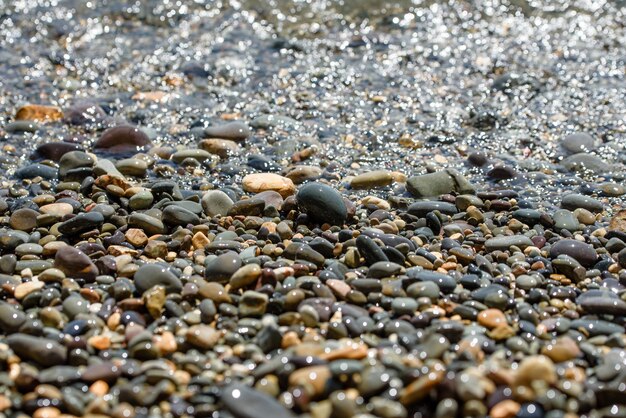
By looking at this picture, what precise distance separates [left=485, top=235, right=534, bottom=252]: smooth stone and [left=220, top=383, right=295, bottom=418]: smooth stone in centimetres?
209

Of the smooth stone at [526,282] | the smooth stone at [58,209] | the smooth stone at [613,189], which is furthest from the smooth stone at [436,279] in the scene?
the smooth stone at [58,209]

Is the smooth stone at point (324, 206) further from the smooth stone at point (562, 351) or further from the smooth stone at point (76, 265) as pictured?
the smooth stone at point (562, 351)

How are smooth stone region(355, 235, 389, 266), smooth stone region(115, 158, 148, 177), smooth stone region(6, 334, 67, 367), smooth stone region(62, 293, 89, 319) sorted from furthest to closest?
smooth stone region(115, 158, 148, 177) < smooth stone region(355, 235, 389, 266) < smooth stone region(62, 293, 89, 319) < smooth stone region(6, 334, 67, 367)

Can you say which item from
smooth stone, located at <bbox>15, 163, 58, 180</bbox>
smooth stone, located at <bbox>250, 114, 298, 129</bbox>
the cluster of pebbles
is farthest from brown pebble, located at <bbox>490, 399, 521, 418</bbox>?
smooth stone, located at <bbox>250, 114, 298, 129</bbox>

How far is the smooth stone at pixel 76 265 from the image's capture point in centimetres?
409

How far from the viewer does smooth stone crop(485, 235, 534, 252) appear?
15.2ft

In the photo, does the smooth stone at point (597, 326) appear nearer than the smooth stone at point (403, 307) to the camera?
Yes

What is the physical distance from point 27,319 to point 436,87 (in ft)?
16.1

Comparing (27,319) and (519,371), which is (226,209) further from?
(519,371)

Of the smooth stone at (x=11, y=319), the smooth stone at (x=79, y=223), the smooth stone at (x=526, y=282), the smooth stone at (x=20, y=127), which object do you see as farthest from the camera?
the smooth stone at (x=20, y=127)

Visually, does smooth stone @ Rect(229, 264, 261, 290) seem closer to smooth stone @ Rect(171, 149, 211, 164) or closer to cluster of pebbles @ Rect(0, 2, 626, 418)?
cluster of pebbles @ Rect(0, 2, 626, 418)

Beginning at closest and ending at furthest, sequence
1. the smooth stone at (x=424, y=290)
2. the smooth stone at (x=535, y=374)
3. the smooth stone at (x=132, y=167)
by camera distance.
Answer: the smooth stone at (x=535, y=374), the smooth stone at (x=424, y=290), the smooth stone at (x=132, y=167)

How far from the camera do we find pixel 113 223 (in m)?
4.81

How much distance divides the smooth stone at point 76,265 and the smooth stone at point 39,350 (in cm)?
74
